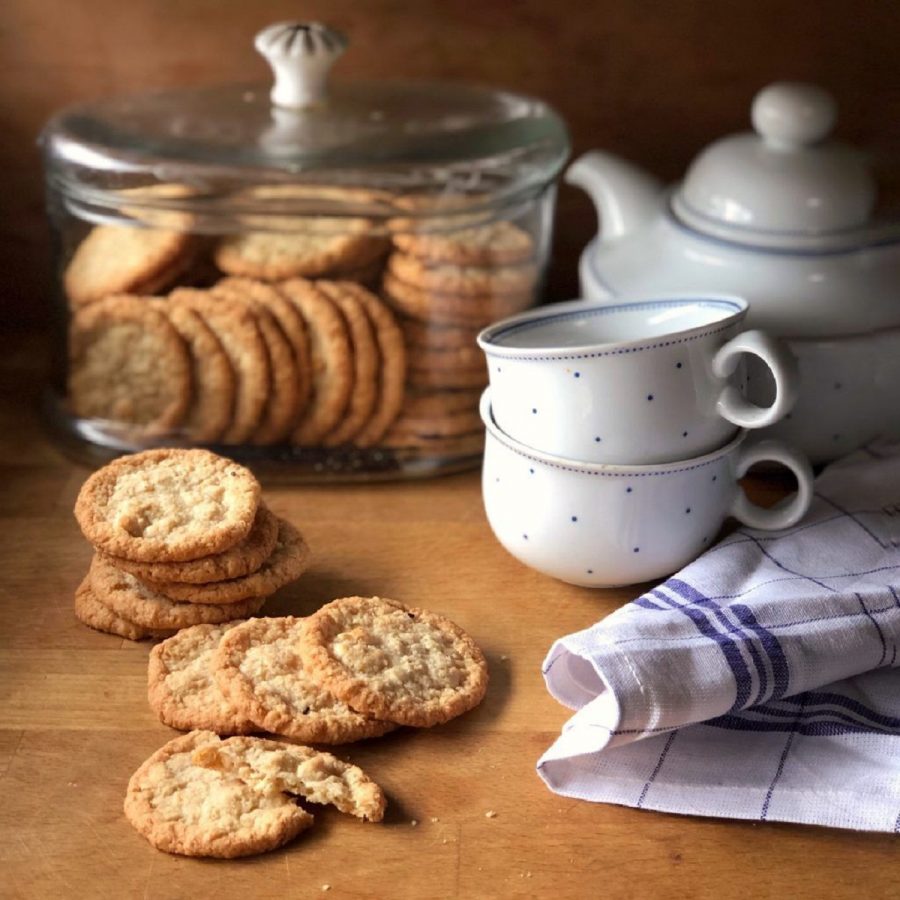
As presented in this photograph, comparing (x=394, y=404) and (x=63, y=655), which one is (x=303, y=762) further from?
(x=394, y=404)

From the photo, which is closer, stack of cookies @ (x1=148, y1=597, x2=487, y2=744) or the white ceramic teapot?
stack of cookies @ (x1=148, y1=597, x2=487, y2=744)

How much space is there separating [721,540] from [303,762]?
31 centimetres

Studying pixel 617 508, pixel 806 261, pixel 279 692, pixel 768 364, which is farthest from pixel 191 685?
pixel 806 261

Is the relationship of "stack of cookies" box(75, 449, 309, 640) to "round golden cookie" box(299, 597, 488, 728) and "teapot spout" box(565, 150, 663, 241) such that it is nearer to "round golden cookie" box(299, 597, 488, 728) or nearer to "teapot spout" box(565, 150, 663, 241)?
"round golden cookie" box(299, 597, 488, 728)

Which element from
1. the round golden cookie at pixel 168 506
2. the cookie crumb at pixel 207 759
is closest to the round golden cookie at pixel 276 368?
the round golden cookie at pixel 168 506

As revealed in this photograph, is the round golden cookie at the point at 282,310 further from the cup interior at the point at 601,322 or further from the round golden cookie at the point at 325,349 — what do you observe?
the cup interior at the point at 601,322

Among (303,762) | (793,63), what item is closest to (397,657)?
(303,762)

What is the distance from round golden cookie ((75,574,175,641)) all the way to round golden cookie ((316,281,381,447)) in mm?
223

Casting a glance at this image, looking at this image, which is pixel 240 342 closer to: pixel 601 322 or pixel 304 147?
pixel 304 147

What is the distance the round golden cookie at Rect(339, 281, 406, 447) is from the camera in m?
0.89

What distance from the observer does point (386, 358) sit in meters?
0.89

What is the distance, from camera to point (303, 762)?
637mm

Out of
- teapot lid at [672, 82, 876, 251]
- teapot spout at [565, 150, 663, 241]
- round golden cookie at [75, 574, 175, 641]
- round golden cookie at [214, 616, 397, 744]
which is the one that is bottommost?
round golden cookie at [75, 574, 175, 641]

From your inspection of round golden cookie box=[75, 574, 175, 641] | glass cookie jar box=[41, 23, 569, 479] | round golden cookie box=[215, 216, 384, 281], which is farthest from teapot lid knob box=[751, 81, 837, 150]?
round golden cookie box=[75, 574, 175, 641]
